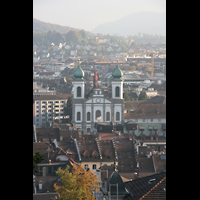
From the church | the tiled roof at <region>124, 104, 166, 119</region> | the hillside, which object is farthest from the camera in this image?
the hillside

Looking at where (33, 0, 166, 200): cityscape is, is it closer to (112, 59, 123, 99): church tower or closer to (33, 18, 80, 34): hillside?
(112, 59, 123, 99): church tower

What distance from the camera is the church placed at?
31.1 metres

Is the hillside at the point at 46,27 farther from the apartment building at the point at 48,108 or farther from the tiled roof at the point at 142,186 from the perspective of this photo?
the tiled roof at the point at 142,186

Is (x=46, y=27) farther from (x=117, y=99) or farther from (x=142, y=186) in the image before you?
(x=142, y=186)

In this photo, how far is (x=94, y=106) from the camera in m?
31.7

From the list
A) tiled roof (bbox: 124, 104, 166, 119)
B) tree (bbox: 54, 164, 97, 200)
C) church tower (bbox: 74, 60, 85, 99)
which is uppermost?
church tower (bbox: 74, 60, 85, 99)

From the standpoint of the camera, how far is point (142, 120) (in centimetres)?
3403

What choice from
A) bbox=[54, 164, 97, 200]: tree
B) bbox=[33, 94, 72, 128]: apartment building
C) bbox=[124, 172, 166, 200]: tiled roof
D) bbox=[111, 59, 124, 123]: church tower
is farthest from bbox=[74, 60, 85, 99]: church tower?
bbox=[124, 172, 166, 200]: tiled roof

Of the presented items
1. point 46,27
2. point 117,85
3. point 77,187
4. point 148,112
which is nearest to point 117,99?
point 117,85

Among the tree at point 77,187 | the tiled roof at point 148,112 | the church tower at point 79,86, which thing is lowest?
the tree at point 77,187

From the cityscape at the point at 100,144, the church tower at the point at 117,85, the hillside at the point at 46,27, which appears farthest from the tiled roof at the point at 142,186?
the hillside at the point at 46,27

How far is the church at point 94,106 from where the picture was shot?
31078mm

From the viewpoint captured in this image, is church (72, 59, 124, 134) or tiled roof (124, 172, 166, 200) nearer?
tiled roof (124, 172, 166, 200)
